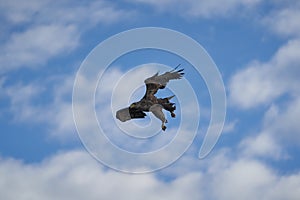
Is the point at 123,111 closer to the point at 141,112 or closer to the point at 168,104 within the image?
the point at 141,112

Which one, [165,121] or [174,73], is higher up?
[174,73]

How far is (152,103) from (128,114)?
8.63 ft

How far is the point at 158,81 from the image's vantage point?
4431cm

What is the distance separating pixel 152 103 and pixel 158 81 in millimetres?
2382

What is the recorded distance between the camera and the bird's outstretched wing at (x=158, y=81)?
1720 inches

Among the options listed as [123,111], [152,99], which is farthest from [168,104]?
[123,111]

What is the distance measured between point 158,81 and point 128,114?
434 centimetres

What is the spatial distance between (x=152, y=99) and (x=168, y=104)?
62.9 inches

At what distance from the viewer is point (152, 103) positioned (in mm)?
43438

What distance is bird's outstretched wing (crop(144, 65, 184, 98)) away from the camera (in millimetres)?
43688

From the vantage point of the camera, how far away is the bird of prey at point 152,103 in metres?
43.2

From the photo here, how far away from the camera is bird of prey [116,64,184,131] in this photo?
142 feet

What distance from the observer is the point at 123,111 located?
145 ft

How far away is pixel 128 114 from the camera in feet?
145
